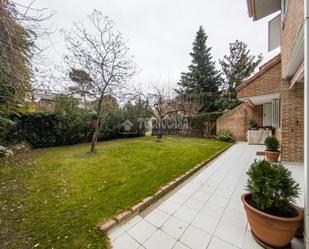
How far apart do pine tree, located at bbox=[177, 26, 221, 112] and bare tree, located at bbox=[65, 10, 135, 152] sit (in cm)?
1219

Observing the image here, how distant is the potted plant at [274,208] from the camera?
1.73 metres

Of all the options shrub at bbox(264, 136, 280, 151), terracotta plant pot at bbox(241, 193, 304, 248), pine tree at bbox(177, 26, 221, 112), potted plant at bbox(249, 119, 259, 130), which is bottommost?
terracotta plant pot at bbox(241, 193, 304, 248)

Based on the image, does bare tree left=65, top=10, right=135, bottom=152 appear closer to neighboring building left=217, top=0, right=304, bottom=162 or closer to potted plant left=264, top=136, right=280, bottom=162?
neighboring building left=217, top=0, right=304, bottom=162

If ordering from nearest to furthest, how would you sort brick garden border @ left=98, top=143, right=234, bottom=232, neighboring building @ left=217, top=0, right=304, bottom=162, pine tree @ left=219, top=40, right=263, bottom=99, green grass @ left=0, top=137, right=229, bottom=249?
green grass @ left=0, top=137, right=229, bottom=249, brick garden border @ left=98, top=143, right=234, bottom=232, neighboring building @ left=217, top=0, right=304, bottom=162, pine tree @ left=219, top=40, right=263, bottom=99

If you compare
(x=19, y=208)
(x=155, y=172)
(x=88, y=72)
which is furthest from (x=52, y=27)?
(x=155, y=172)

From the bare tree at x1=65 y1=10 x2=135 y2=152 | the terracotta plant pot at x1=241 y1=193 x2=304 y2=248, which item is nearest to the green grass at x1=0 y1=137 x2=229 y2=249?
the terracotta plant pot at x1=241 y1=193 x2=304 y2=248

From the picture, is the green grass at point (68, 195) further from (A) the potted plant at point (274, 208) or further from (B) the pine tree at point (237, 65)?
(B) the pine tree at point (237, 65)

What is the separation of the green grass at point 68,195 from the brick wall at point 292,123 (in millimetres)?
3189

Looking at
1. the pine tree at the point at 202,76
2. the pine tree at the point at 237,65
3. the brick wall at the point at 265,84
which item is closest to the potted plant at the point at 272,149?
the brick wall at the point at 265,84

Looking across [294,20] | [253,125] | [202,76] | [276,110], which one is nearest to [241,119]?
[253,125]

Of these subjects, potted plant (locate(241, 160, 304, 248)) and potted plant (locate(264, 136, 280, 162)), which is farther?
potted plant (locate(264, 136, 280, 162))

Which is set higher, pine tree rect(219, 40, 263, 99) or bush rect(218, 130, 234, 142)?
pine tree rect(219, 40, 263, 99)

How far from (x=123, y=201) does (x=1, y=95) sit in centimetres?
570

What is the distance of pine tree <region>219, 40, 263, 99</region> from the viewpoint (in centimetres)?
1830
